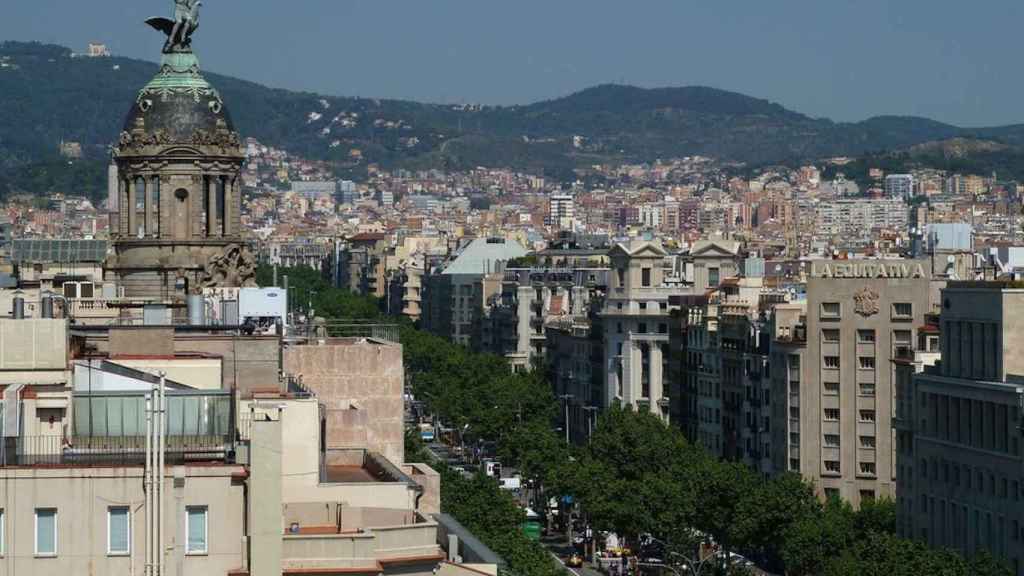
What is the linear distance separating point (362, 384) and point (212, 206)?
40.0 metres

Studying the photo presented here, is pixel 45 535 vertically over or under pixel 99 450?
under

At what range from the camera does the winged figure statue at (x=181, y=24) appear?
89.8m

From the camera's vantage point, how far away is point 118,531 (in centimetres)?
2894

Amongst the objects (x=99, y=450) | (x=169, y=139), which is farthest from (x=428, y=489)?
(x=169, y=139)

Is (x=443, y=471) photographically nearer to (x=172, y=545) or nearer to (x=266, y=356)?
(x=266, y=356)

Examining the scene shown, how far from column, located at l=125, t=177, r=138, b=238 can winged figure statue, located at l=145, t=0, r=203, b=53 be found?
13.8 ft

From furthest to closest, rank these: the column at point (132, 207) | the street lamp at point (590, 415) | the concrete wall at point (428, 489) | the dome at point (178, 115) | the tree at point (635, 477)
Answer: the street lamp at point (590, 415) → the tree at point (635, 477) → the column at point (132, 207) → the dome at point (178, 115) → the concrete wall at point (428, 489)

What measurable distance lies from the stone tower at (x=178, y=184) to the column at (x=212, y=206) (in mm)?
29

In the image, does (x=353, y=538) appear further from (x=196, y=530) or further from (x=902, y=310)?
(x=902, y=310)

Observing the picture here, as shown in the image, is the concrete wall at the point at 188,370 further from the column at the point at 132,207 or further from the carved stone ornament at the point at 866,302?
the carved stone ornament at the point at 866,302

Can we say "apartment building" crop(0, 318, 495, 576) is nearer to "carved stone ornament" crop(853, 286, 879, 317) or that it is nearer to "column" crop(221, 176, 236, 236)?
"column" crop(221, 176, 236, 236)

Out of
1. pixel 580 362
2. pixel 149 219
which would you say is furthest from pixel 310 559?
pixel 580 362

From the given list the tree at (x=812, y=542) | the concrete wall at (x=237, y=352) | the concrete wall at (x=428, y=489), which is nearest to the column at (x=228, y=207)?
the tree at (x=812, y=542)

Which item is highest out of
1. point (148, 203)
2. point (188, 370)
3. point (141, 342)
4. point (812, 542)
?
point (148, 203)
